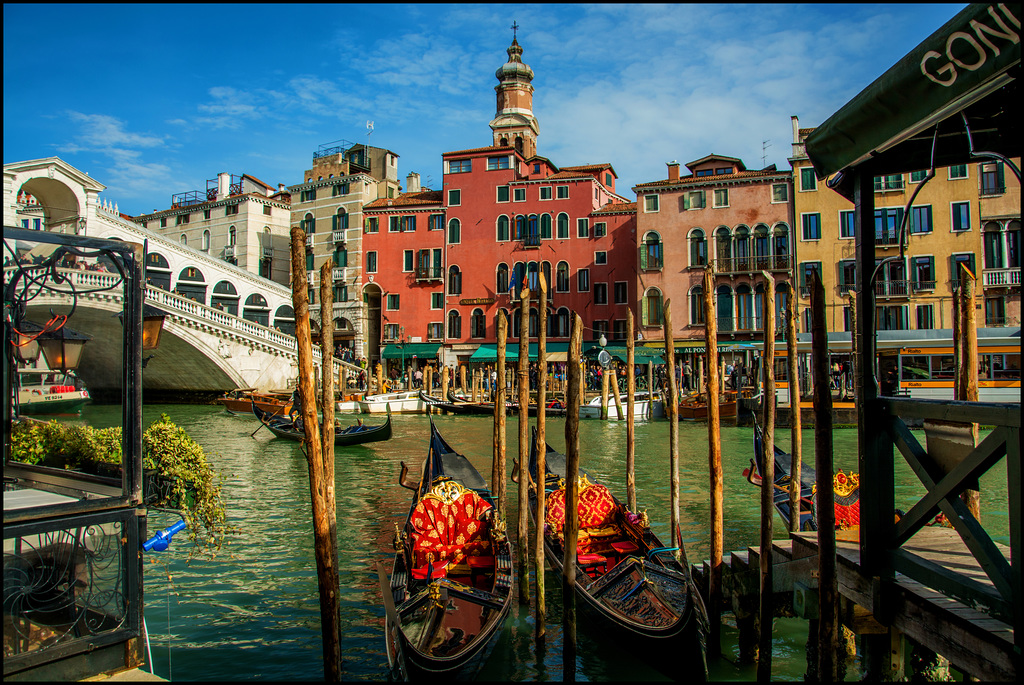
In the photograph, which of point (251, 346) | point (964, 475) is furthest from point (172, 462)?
point (251, 346)

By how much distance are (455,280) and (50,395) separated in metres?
15.3

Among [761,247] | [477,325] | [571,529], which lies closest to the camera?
[571,529]

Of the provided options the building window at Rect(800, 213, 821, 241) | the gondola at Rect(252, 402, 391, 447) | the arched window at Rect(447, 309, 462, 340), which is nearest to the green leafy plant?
the gondola at Rect(252, 402, 391, 447)

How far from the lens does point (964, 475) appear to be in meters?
2.53

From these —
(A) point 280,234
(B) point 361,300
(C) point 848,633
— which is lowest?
(C) point 848,633

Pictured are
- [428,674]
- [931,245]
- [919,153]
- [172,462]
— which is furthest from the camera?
[931,245]

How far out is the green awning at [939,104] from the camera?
86.4 inches

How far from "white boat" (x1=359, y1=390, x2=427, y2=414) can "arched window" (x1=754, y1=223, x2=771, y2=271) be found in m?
13.0

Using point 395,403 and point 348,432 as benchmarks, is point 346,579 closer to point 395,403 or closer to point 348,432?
point 348,432

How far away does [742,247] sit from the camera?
25.5 meters

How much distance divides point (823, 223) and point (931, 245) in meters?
3.36

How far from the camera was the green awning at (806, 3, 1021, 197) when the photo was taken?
2195 mm

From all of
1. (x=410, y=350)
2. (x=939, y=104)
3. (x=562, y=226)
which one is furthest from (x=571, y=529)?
(x=410, y=350)

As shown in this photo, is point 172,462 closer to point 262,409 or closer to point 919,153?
point 919,153
